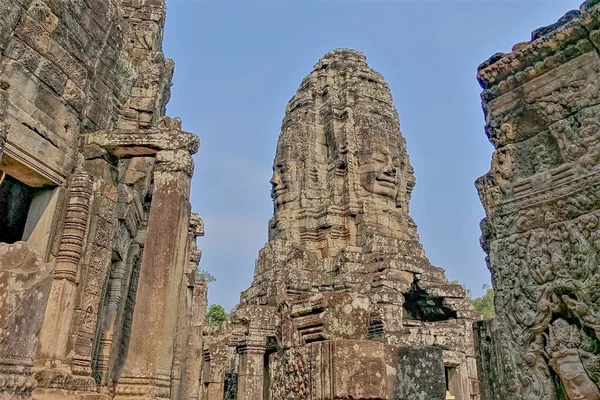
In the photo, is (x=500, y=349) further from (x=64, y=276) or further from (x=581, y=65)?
(x=64, y=276)

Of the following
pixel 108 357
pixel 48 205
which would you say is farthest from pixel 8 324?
pixel 108 357

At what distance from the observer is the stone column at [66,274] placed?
6.64m

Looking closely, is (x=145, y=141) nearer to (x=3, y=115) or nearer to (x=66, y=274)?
(x=3, y=115)

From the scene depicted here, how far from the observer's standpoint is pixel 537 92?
2.58m

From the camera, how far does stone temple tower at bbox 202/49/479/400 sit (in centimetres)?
1266

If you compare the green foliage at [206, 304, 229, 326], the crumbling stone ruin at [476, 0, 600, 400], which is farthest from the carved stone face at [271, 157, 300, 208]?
the green foliage at [206, 304, 229, 326]

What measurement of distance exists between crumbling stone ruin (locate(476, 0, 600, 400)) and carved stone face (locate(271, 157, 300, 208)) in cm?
1510

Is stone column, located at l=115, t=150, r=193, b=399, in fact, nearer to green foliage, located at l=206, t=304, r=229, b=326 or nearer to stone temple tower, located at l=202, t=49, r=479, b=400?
stone temple tower, located at l=202, t=49, r=479, b=400

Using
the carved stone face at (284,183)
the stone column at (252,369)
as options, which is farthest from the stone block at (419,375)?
the carved stone face at (284,183)

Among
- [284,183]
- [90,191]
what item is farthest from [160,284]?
[284,183]

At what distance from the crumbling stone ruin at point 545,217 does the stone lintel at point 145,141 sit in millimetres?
5672

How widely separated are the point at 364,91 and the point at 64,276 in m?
14.3

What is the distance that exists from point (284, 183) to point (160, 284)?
38.2 ft

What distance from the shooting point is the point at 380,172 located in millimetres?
17047
